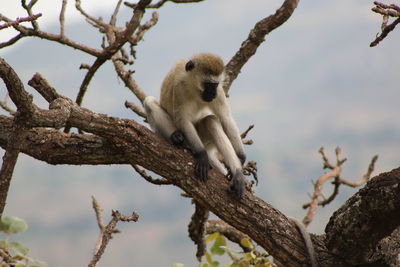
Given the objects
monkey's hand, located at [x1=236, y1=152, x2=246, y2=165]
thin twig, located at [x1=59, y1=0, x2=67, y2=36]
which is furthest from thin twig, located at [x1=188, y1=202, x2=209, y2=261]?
thin twig, located at [x1=59, y1=0, x2=67, y2=36]

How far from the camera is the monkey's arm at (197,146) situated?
5.77 meters

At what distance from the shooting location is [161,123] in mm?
6812

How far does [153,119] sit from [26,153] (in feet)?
5.65

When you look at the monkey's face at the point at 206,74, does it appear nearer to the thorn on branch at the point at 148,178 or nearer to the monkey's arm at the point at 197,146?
the monkey's arm at the point at 197,146

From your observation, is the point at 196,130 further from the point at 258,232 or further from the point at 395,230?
the point at 395,230

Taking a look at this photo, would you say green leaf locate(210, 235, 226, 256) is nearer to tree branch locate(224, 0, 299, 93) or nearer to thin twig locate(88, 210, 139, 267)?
thin twig locate(88, 210, 139, 267)

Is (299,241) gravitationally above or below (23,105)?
below

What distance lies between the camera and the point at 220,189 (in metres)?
5.80

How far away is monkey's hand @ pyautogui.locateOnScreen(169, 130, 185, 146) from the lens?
6535mm

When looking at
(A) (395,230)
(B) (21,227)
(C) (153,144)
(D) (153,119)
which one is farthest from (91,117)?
(A) (395,230)

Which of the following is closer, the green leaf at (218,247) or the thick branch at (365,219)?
the thick branch at (365,219)

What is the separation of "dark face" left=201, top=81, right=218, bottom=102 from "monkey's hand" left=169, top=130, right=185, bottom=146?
2.11ft

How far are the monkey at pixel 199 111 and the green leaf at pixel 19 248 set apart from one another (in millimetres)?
3045

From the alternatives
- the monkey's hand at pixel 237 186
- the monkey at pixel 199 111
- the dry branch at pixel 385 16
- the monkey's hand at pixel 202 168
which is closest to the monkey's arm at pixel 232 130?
the monkey at pixel 199 111
